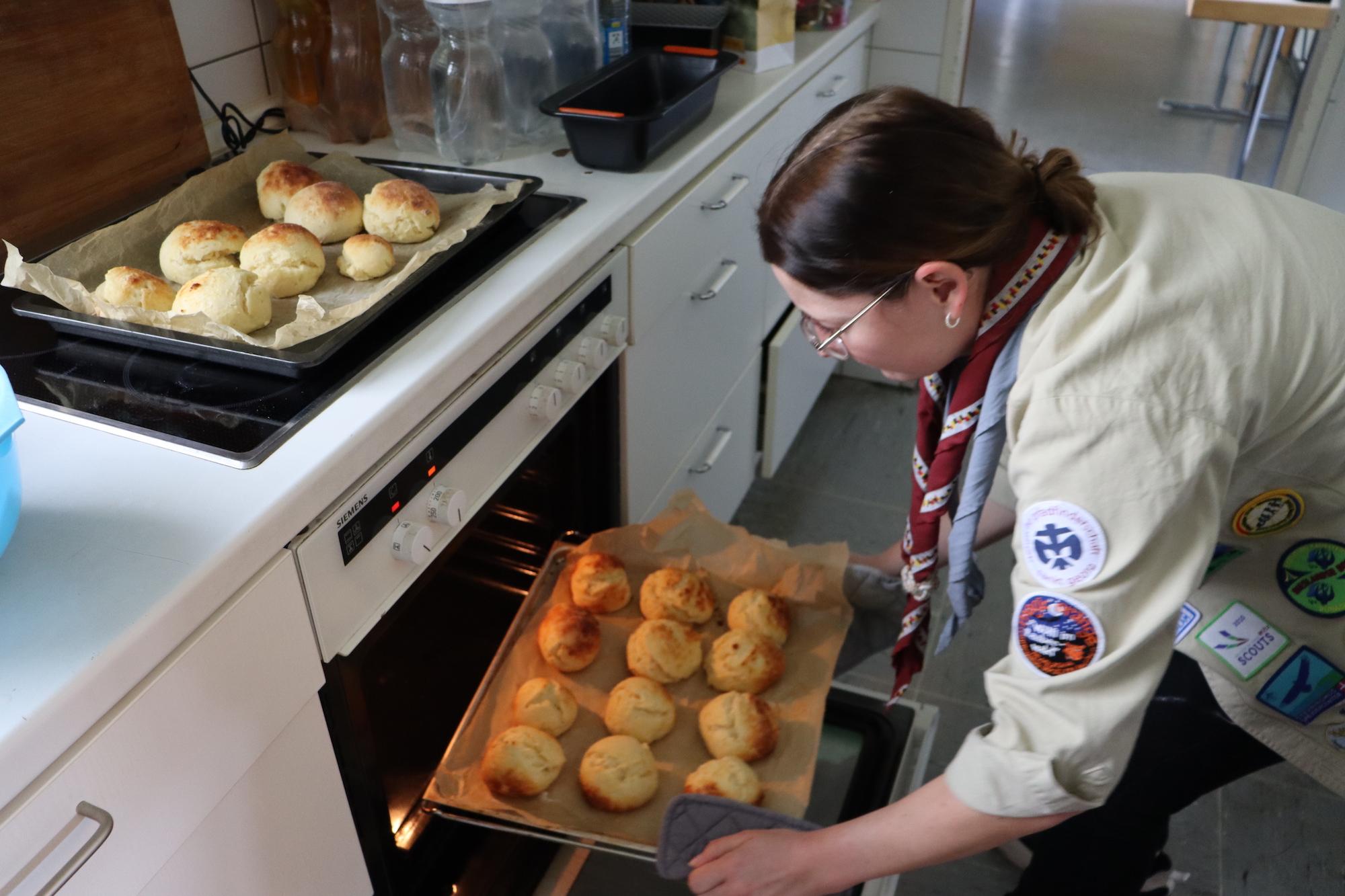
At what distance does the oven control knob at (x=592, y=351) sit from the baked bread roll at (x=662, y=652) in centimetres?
29

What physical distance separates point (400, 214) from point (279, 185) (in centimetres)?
16

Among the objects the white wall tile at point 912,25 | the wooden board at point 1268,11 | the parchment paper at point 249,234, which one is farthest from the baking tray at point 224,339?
the wooden board at point 1268,11

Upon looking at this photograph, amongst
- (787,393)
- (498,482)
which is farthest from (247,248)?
(787,393)

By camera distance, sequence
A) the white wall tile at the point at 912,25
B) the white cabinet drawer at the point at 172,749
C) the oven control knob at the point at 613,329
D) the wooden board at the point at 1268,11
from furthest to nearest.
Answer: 1. the wooden board at the point at 1268,11
2. the white wall tile at the point at 912,25
3. the oven control knob at the point at 613,329
4. the white cabinet drawer at the point at 172,749

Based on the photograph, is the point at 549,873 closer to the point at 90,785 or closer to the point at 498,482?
the point at 498,482

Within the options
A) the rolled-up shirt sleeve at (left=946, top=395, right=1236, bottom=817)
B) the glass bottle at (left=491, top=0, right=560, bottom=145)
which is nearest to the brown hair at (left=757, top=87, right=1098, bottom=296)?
the rolled-up shirt sleeve at (left=946, top=395, right=1236, bottom=817)

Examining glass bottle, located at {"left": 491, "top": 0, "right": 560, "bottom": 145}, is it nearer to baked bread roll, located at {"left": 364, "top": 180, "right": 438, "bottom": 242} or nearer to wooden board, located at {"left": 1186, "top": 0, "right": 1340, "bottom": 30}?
baked bread roll, located at {"left": 364, "top": 180, "right": 438, "bottom": 242}

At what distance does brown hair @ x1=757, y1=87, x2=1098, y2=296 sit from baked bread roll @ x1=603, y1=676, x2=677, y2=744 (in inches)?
18.6

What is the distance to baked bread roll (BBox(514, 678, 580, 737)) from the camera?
1.04m

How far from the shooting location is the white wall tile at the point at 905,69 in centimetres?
222

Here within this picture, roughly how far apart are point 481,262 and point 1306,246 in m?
0.72

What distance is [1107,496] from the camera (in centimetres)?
71

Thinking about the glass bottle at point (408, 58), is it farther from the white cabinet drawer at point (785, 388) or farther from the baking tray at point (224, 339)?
the white cabinet drawer at point (785, 388)

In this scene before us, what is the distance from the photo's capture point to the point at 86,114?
3.61ft
